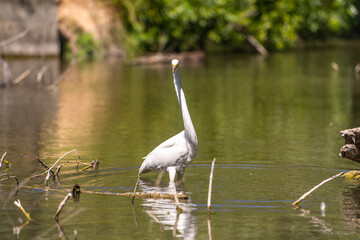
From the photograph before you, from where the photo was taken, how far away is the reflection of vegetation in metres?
34.5

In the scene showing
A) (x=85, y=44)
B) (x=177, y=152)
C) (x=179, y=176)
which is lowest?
(x=179, y=176)

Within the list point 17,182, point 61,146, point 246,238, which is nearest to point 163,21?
point 61,146

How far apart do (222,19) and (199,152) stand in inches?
966

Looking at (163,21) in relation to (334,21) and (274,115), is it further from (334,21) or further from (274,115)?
(274,115)

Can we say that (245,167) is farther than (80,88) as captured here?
No

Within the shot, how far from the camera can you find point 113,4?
119ft

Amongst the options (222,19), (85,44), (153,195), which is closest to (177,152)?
(153,195)

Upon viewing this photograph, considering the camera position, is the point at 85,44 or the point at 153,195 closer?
the point at 153,195

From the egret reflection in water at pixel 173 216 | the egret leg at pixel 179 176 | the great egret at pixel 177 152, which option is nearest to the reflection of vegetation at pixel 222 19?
the egret leg at pixel 179 176

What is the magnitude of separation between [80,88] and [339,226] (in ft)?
49.0

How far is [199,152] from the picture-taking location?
1104cm

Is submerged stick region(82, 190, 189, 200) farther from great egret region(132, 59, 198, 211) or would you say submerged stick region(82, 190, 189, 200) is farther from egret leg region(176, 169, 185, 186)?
egret leg region(176, 169, 185, 186)

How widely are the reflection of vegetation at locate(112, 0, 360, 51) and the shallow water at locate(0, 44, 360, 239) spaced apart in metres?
10.3

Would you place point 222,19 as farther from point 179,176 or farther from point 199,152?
point 179,176
